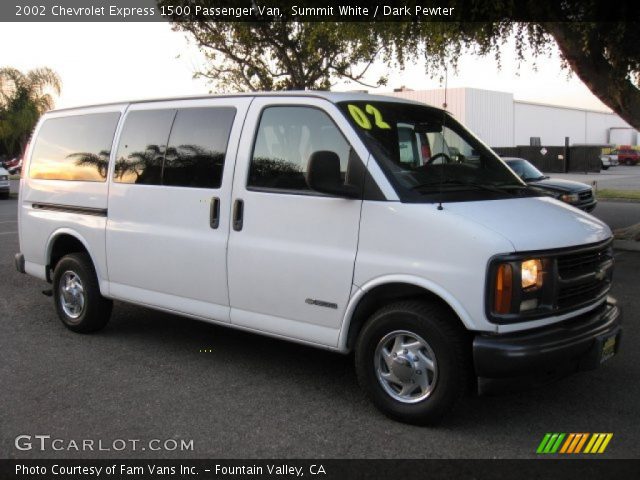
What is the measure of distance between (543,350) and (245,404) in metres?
1.97

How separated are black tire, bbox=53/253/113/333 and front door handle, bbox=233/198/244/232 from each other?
195 cm

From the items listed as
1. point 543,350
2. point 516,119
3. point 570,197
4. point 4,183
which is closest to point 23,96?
point 4,183

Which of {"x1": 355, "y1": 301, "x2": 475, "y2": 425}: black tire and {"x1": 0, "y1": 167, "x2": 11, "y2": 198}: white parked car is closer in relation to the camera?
{"x1": 355, "y1": 301, "x2": 475, "y2": 425}: black tire

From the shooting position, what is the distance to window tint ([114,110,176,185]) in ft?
17.9

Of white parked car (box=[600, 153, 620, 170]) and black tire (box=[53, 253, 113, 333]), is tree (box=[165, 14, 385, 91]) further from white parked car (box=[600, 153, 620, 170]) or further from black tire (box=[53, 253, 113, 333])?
white parked car (box=[600, 153, 620, 170])

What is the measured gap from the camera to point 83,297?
6.11 m

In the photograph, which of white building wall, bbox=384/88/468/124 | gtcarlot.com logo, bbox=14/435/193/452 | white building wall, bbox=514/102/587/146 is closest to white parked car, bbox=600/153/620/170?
white building wall, bbox=384/88/468/124

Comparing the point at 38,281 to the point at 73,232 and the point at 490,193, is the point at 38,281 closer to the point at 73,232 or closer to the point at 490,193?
the point at 73,232

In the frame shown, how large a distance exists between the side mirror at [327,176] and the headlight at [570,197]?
9.94 m

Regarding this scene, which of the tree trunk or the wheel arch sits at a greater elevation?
the tree trunk

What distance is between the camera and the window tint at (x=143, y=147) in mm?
5453

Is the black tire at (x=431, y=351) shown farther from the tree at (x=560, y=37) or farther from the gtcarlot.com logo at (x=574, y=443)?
the tree at (x=560, y=37)
